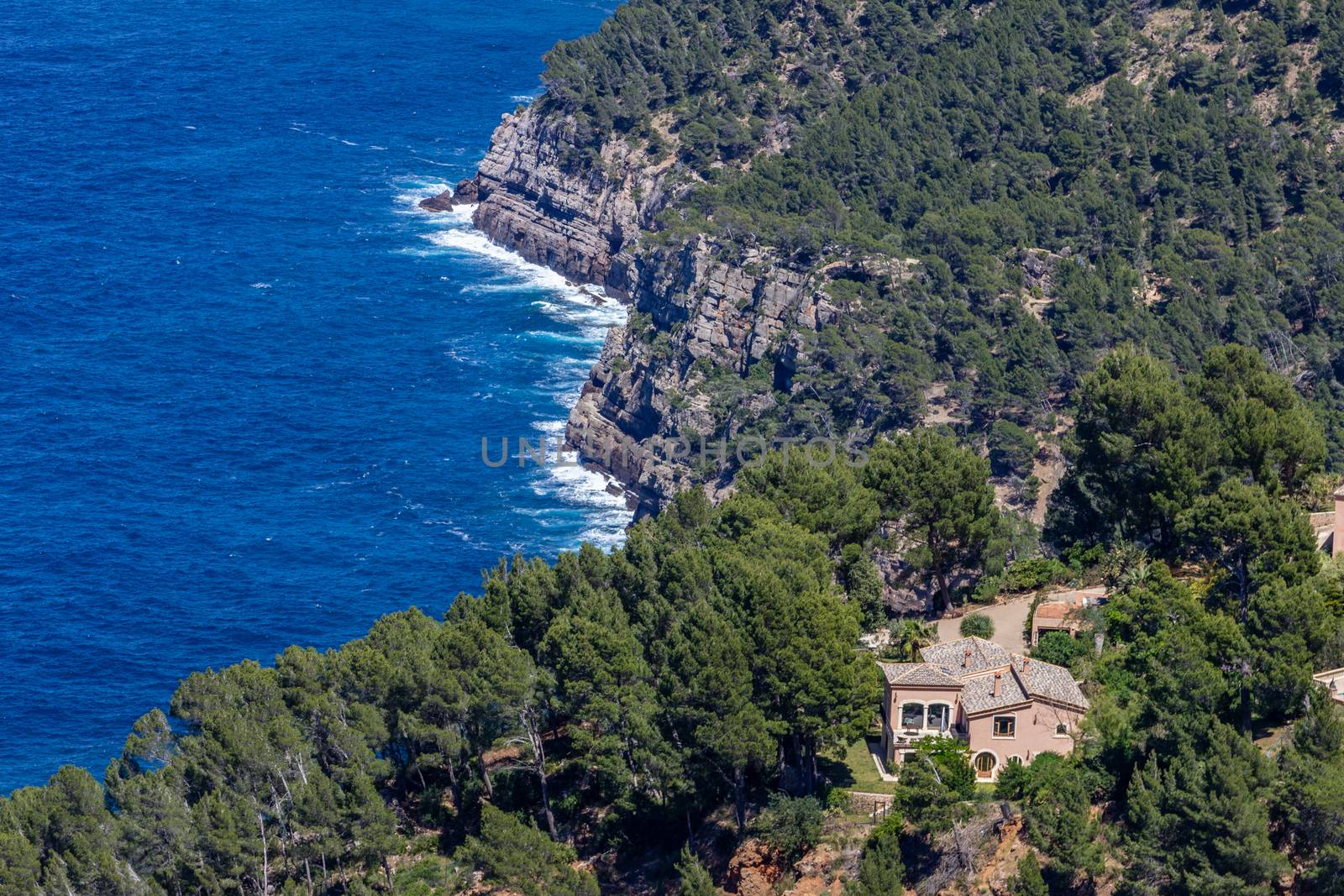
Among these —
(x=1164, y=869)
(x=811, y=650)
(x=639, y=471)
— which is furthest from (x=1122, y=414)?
(x=639, y=471)

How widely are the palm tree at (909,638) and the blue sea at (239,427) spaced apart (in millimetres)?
47235

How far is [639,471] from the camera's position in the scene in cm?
14850

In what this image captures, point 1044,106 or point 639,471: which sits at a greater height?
point 1044,106

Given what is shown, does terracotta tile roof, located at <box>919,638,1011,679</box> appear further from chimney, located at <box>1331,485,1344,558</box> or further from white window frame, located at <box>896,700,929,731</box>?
chimney, located at <box>1331,485,1344,558</box>

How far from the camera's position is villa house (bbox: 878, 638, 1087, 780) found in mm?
79812

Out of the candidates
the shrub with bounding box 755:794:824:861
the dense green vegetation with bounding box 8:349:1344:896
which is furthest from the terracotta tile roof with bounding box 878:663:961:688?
the shrub with bounding box 755:794:824:861

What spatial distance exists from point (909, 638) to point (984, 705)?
1153 centimetres

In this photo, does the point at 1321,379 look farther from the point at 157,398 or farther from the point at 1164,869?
the point at 157,398

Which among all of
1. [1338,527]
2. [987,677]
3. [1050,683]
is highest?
[1338,527]

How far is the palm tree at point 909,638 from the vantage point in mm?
89750

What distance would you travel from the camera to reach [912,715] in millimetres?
81688

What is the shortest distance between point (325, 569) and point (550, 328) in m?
40.8

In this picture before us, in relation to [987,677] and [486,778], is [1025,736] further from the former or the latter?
[486,778]

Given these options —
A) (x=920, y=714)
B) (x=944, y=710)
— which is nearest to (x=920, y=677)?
(x=920, y=714)
